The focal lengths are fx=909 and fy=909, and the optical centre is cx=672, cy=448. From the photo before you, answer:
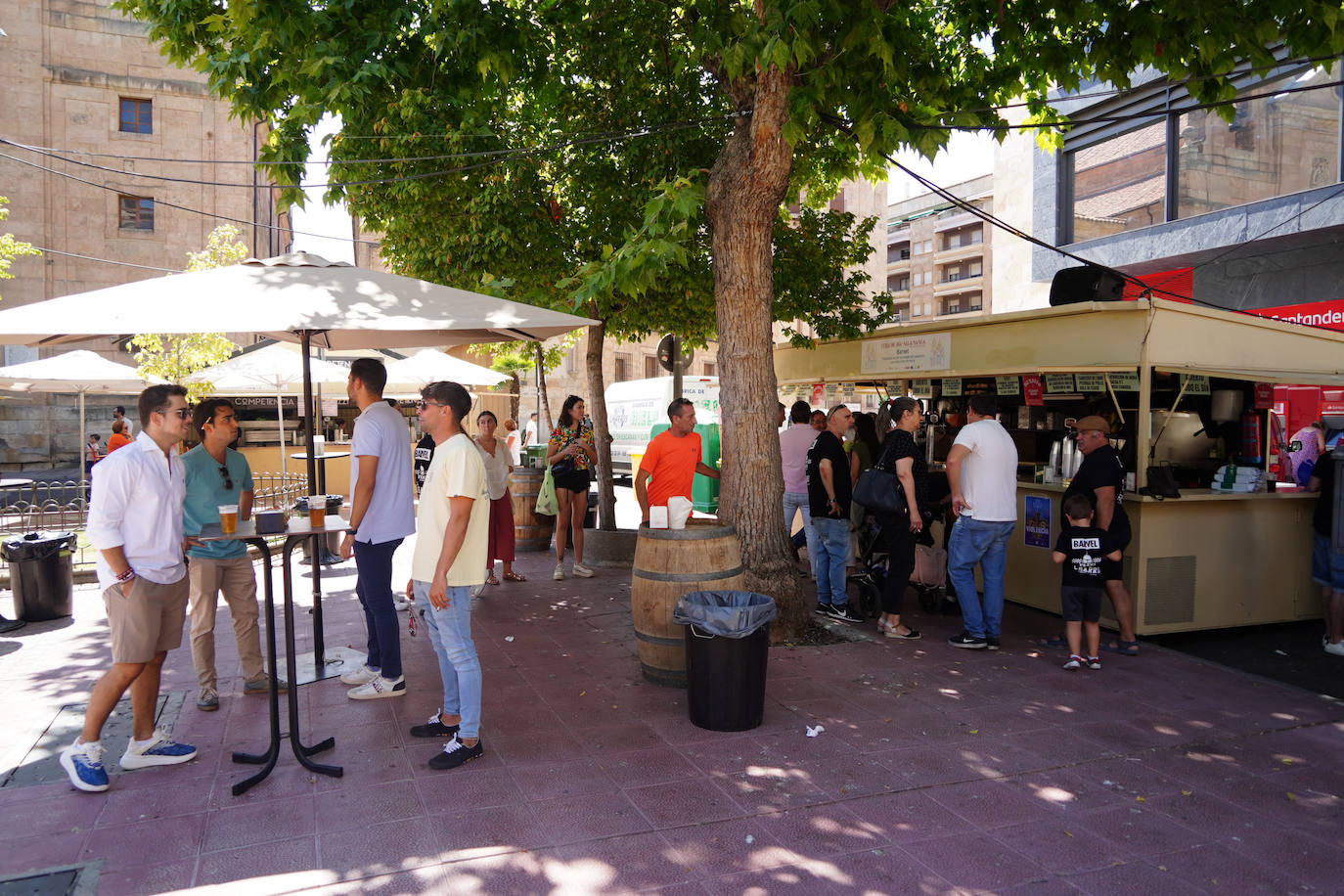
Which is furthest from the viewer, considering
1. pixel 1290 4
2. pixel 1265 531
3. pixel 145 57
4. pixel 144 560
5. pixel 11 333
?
pixel 145 57

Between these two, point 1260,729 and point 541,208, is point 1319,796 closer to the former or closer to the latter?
point 1260,729

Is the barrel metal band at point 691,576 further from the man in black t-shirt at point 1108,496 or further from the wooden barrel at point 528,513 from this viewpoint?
the wooden barrel at point 528,513

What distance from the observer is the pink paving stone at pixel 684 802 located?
4.05 metres

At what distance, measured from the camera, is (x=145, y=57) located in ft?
93.5

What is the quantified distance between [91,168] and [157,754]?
27388mm

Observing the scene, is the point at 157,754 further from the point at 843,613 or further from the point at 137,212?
the point at 137,212

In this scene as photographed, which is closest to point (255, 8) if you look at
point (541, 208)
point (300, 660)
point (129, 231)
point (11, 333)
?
point (11, 333)

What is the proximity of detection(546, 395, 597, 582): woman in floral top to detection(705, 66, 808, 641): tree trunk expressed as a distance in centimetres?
298

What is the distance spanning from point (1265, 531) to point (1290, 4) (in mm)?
4296

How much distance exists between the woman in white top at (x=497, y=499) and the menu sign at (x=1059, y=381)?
17.6 feet

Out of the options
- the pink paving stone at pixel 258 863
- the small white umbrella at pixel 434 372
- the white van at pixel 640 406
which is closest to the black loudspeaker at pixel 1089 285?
the pink paving stone at pixel 258 863

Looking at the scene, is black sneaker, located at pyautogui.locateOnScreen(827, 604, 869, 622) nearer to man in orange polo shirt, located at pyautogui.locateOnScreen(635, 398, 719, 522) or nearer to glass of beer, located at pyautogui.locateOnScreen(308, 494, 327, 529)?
man in orange polo shirt, located at pyautogui.locateOnScreen(635, 398, 719, 522)

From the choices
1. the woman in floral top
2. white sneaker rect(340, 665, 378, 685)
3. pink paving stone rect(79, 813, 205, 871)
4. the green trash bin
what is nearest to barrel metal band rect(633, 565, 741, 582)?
white sneaker rect(340, 665, 378, 685)

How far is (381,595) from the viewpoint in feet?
18.2
